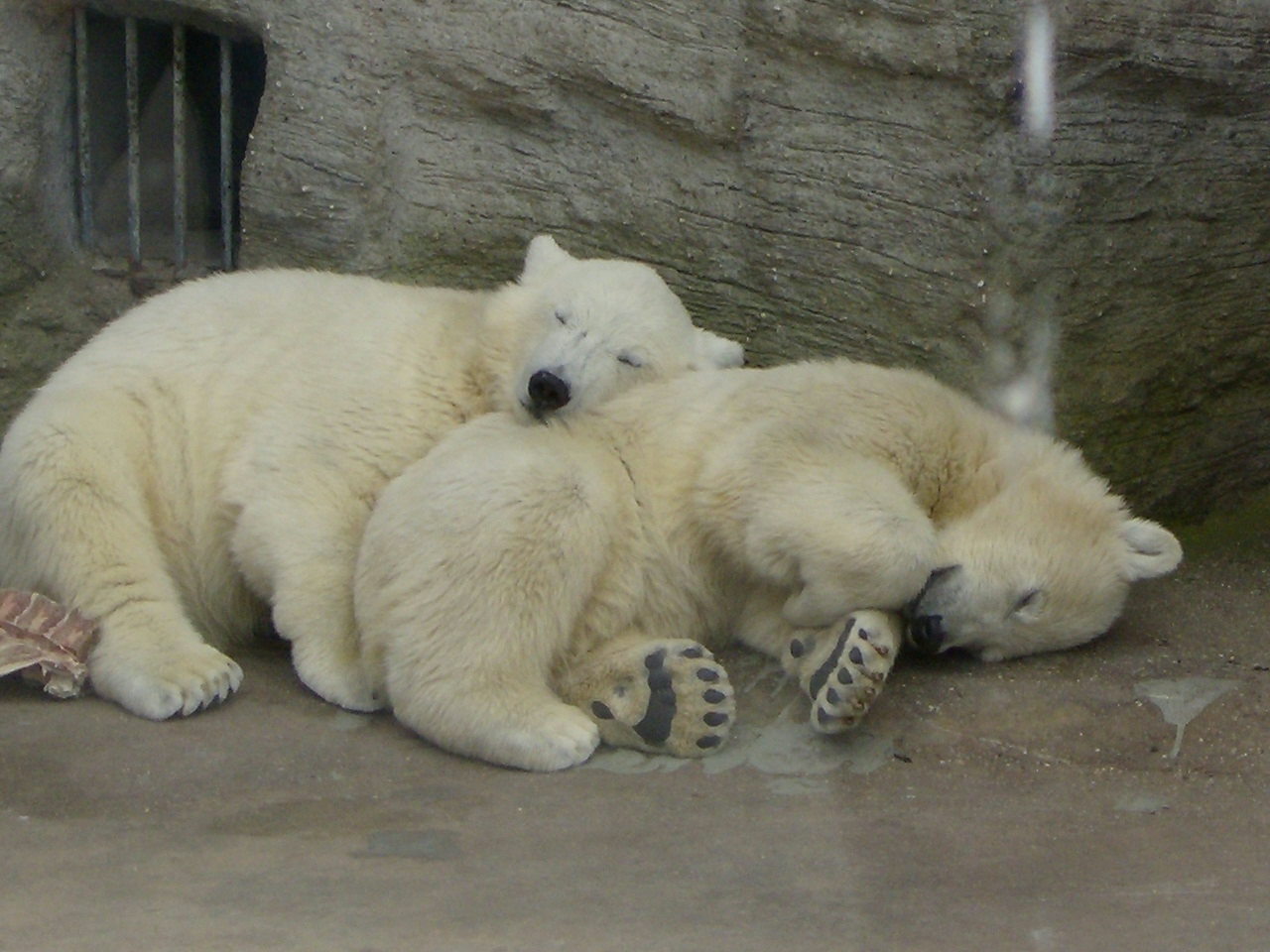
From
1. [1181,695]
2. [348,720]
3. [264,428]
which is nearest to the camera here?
[1181,695]

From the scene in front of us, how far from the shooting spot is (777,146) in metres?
4.52

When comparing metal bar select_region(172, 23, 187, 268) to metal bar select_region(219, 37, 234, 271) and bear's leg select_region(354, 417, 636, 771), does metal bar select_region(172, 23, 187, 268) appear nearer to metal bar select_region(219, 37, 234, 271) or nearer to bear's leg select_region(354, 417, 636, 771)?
metal bar select_region(219, 37, 234, 271)

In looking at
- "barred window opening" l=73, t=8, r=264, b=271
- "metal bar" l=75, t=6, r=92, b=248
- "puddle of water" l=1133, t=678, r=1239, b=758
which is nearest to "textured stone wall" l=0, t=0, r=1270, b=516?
"metal bar" l=75, t=6, r=92, b=248

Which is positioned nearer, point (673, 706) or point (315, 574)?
point (673, 706)

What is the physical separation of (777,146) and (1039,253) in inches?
29.9

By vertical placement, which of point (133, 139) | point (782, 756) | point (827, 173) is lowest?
point (782, 756)

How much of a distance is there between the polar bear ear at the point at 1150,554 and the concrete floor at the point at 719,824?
19 centimetres

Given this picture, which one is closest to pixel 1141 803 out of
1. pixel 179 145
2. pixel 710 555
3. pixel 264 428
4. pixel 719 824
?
pixel 719 824

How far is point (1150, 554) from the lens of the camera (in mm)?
3916

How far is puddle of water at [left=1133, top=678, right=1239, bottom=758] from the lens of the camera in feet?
11.7

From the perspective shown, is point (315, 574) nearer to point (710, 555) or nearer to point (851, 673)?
point (710, 555)

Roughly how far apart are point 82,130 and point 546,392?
7.07 ft

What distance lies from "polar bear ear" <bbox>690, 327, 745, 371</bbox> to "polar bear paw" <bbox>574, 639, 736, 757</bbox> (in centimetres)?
103

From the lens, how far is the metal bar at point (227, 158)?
522 centimetres
